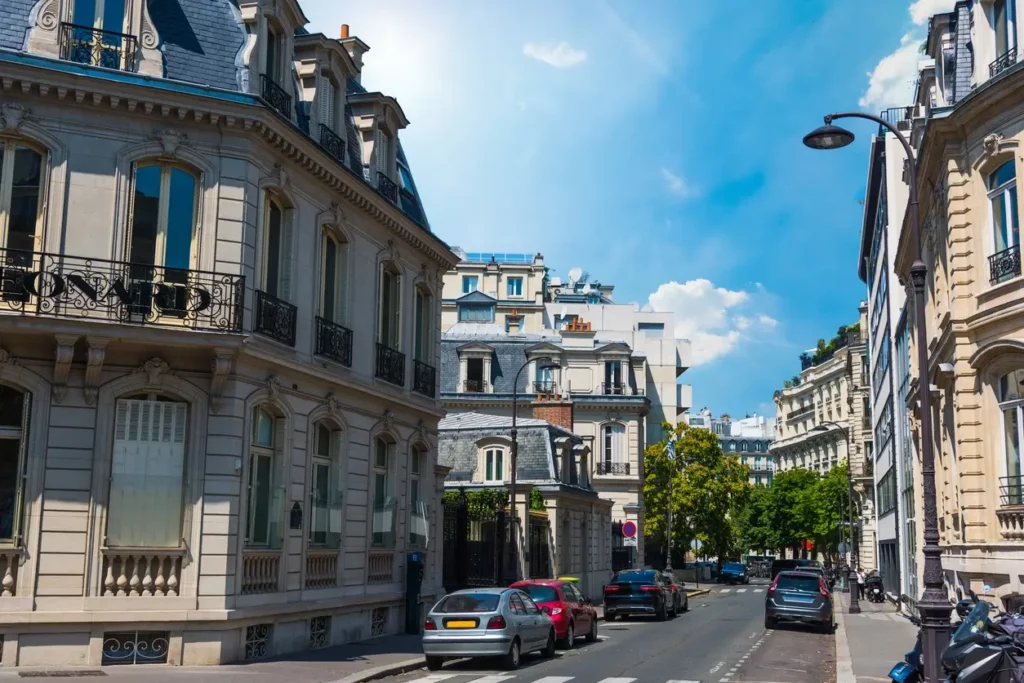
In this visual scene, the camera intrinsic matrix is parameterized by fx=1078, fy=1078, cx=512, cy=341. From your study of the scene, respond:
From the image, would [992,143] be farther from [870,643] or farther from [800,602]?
[800,602]

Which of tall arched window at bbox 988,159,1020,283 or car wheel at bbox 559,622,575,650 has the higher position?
tall arched window at bbox 988,159,1020,283

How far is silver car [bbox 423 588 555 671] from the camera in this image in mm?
18547

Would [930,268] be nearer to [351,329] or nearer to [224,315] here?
[351,329]

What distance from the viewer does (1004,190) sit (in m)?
18.7

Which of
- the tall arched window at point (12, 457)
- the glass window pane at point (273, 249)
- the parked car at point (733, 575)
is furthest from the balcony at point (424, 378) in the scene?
the parked car at point (733, 575)

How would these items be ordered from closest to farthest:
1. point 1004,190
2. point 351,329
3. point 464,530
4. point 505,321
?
point 1004,190 < point 351,329 < point 464,530 < point 505,321

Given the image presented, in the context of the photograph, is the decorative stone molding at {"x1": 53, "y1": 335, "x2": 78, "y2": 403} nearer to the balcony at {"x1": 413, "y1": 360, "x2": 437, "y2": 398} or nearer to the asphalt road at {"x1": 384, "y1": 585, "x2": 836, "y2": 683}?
the asphalt road at {"x1": 384, "y1": 585, "x2": 836, "y2": 683}

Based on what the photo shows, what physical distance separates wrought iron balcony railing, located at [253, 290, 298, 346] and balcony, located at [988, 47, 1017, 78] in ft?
42.8

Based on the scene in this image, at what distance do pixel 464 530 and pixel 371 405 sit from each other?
10382 millimetres

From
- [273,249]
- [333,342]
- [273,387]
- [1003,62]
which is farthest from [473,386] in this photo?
[1003,62]

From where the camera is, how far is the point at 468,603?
63.7 ft

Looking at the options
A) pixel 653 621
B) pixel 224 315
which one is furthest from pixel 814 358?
pixel 224 315

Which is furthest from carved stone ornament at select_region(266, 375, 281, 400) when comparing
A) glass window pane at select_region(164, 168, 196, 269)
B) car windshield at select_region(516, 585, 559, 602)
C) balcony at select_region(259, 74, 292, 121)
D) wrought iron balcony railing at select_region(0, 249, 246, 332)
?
car windshield at select_region(516, 585, 559, 602)

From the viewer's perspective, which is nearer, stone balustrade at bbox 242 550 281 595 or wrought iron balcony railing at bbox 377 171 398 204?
stone balustrade at bbox 242 550 281 595
